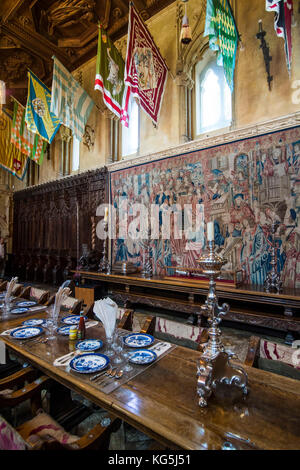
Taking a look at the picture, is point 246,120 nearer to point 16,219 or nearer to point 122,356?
point 122,356

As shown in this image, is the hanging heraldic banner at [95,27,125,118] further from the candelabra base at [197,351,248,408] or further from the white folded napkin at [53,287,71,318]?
the candelabra base at [197,351,248,408]

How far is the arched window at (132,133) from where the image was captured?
8.55 metres

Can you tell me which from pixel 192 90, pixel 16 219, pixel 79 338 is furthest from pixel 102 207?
pixel 16 219

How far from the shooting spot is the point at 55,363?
6.22 ft

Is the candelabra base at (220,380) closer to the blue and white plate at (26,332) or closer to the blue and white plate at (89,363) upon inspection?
the blue and white plate at (89,363)

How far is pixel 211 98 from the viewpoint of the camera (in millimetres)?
6961

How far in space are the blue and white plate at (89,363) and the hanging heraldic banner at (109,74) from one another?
6.11m

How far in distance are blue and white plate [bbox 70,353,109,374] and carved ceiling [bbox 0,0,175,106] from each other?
9.90 meters

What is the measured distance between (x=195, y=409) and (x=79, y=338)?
1.41 m

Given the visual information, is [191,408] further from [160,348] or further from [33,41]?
[33,41]

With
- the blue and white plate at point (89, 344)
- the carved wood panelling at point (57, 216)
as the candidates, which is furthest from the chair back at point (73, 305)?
the carved wood panelling at point (57, 216)

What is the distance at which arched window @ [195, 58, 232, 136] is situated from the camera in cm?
658
